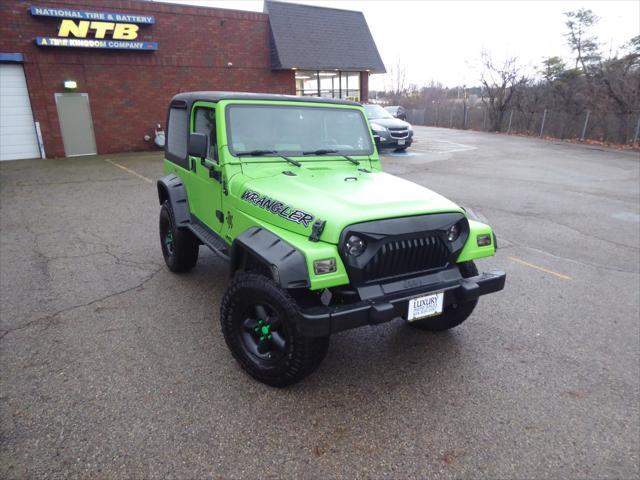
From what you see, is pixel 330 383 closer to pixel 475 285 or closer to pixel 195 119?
pixel 475 285

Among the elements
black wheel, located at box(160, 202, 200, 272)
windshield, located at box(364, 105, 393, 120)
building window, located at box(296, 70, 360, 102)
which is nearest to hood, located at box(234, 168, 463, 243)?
black wheel, located at box(160, 202, 200, 272)

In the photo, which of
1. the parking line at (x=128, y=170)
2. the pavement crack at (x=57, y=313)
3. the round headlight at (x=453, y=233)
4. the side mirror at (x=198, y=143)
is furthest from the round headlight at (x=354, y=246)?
the parking line at (x=128, y=170)

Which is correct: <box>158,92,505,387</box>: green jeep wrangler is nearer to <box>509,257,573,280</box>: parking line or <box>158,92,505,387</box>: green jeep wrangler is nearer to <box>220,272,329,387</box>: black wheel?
<box>220,272,329,387</box>: black wheel

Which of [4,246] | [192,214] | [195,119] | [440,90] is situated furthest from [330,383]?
[440,90]

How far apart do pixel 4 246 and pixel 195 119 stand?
12.5 ft

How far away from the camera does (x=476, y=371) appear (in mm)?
3297

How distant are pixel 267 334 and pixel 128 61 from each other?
1599 cm

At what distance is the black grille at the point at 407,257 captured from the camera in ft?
9.16

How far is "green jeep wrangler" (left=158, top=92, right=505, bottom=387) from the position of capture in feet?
8.76

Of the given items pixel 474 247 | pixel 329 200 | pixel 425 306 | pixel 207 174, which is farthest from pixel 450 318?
pixel 207 174

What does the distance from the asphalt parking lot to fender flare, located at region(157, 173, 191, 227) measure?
769mm

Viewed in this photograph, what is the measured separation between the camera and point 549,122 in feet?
78.7

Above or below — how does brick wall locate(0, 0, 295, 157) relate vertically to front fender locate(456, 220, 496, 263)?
above

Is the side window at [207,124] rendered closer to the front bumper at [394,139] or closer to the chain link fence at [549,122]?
the front bumper at [394,139]
